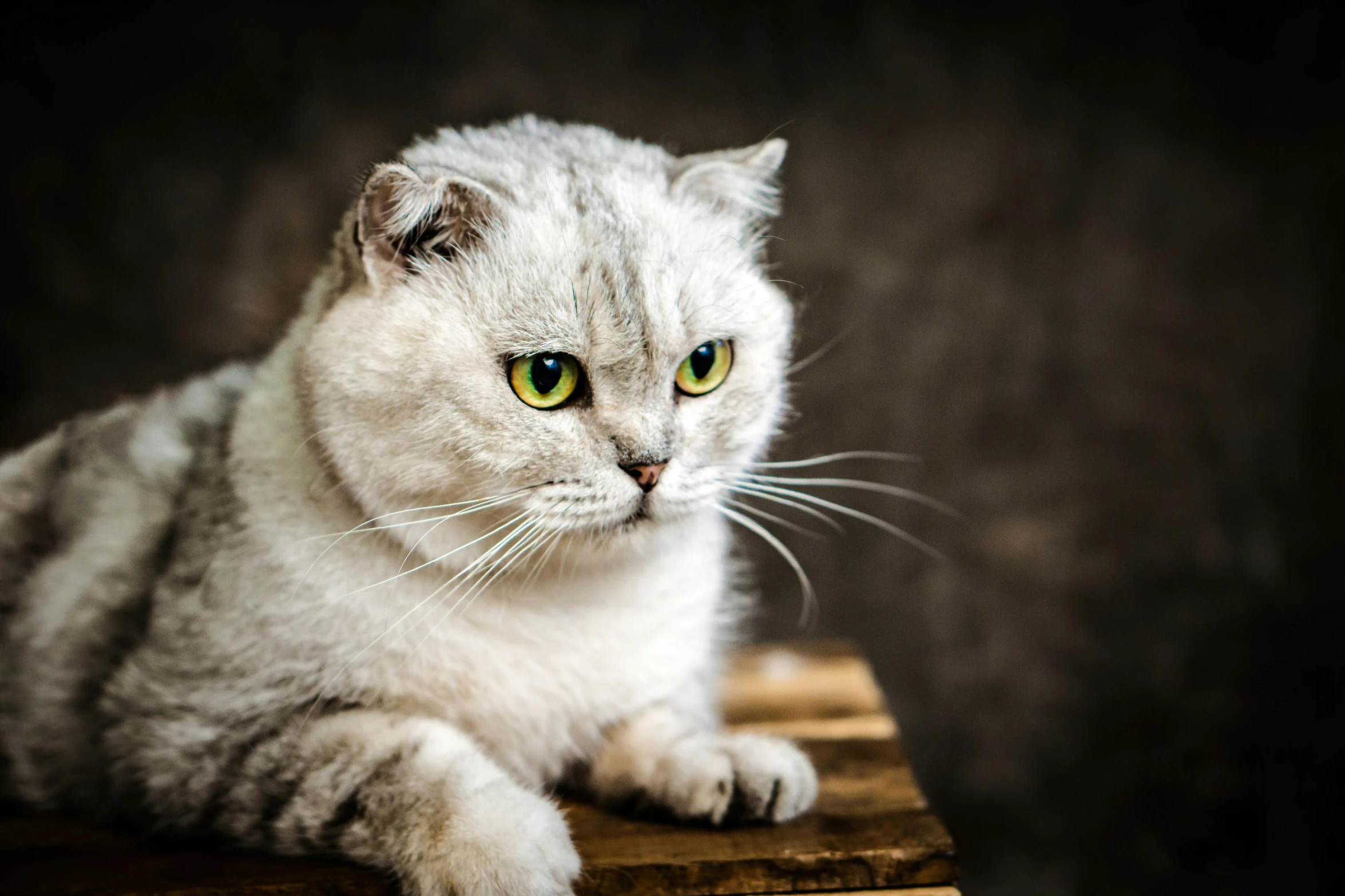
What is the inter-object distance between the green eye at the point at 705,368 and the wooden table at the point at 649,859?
0.46 metres

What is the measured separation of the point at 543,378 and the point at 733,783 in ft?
1.52

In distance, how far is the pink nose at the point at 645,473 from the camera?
1.05 m

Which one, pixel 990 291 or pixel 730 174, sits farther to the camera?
pixel 990 291

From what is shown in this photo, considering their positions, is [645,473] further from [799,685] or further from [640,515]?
[799,685]

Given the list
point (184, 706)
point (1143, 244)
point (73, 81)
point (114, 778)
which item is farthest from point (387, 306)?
point (1143, 244)

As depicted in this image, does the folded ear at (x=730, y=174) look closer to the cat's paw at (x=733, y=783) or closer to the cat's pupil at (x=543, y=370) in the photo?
the cat's pupil at (x=543, y=370)

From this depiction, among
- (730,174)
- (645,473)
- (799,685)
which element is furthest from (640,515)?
(799,685)

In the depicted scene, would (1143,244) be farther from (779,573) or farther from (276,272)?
(276,272)

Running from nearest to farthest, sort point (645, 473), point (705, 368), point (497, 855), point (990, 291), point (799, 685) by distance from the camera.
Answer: point (497, 855) → point (645, 473) → point (705, 368) → point (799, 685) → point (990, 291)

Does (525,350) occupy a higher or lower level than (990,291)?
lower

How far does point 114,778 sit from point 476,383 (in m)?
0.58

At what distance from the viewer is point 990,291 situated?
79.8 inches

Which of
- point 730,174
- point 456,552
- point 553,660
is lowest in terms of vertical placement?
point 553,660

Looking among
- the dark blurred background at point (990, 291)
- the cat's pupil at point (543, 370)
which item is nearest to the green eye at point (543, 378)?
the cat's pupil at point (543, 370)
